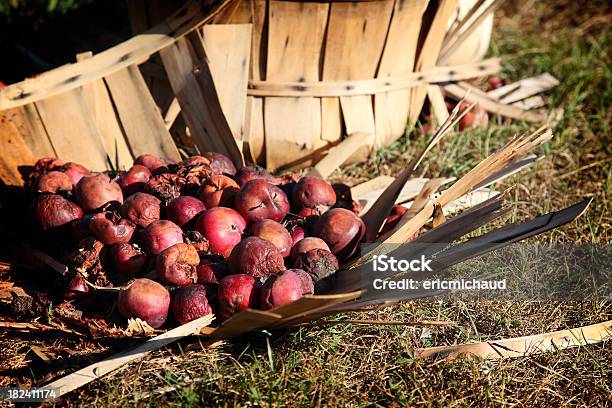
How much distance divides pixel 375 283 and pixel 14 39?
10.9 ft

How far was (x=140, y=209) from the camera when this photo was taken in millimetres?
2486

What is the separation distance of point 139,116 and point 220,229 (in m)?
1.08

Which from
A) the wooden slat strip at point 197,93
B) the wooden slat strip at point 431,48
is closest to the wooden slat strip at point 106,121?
the wooden slat strip at point 197,93

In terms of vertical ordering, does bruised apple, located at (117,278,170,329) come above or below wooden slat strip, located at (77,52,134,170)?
below

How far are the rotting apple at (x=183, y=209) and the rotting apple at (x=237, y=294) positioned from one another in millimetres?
353

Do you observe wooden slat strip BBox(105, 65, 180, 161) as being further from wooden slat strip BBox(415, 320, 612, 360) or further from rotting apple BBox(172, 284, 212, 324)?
wooden slat strip BBox(415, 320, 612, 360)

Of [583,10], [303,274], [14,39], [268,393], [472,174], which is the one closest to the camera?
[268,393]

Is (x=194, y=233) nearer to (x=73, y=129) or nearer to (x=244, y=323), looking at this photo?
(x=244, y=323)

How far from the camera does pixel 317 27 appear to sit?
313cm

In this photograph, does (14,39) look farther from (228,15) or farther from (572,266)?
(572,266)

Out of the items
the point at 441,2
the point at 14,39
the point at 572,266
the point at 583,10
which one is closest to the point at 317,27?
the point at 441,2

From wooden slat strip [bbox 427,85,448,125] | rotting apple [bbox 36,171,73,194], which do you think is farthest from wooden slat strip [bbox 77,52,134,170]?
wooden slat strip [bbox 427,85,448,125]

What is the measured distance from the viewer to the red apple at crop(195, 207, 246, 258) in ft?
7.97

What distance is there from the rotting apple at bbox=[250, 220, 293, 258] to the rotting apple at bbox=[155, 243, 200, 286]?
255mm
